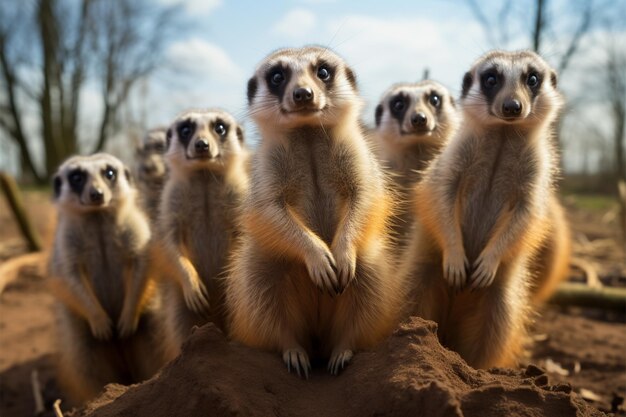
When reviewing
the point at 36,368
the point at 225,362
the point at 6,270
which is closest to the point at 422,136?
the point at 225,362

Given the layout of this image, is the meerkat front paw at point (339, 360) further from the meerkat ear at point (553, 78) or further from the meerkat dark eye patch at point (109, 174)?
the meerkat dark eye patch at point (109, 174)

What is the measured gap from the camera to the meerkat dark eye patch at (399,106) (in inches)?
219

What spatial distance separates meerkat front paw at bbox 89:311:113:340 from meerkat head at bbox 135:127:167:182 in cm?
209

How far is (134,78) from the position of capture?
25.0m

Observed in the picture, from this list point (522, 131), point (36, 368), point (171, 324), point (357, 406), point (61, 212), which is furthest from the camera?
point (36, 368)

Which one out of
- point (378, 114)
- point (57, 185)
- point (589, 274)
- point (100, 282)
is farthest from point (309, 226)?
point (589, 274)

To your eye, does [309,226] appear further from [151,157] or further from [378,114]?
[151,157]

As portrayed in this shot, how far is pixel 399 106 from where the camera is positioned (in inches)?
222

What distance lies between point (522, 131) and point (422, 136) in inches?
47.7

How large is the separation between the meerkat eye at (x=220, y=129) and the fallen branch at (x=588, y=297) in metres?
4.30

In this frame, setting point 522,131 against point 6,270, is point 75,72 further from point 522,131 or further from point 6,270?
point 522,131

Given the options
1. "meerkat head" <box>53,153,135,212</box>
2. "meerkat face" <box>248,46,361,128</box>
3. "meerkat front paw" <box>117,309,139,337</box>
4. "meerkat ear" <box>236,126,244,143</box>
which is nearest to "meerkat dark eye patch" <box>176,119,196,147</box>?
"meerkat ear" <box>236,126,244,143</box>

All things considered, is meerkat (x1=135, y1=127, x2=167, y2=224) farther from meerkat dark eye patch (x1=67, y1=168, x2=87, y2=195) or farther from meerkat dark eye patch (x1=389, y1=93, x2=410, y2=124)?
meerkat dark eye patch (x1=389, y1=93, x2=410, y2=124)

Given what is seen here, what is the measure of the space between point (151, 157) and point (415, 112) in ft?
11.4
